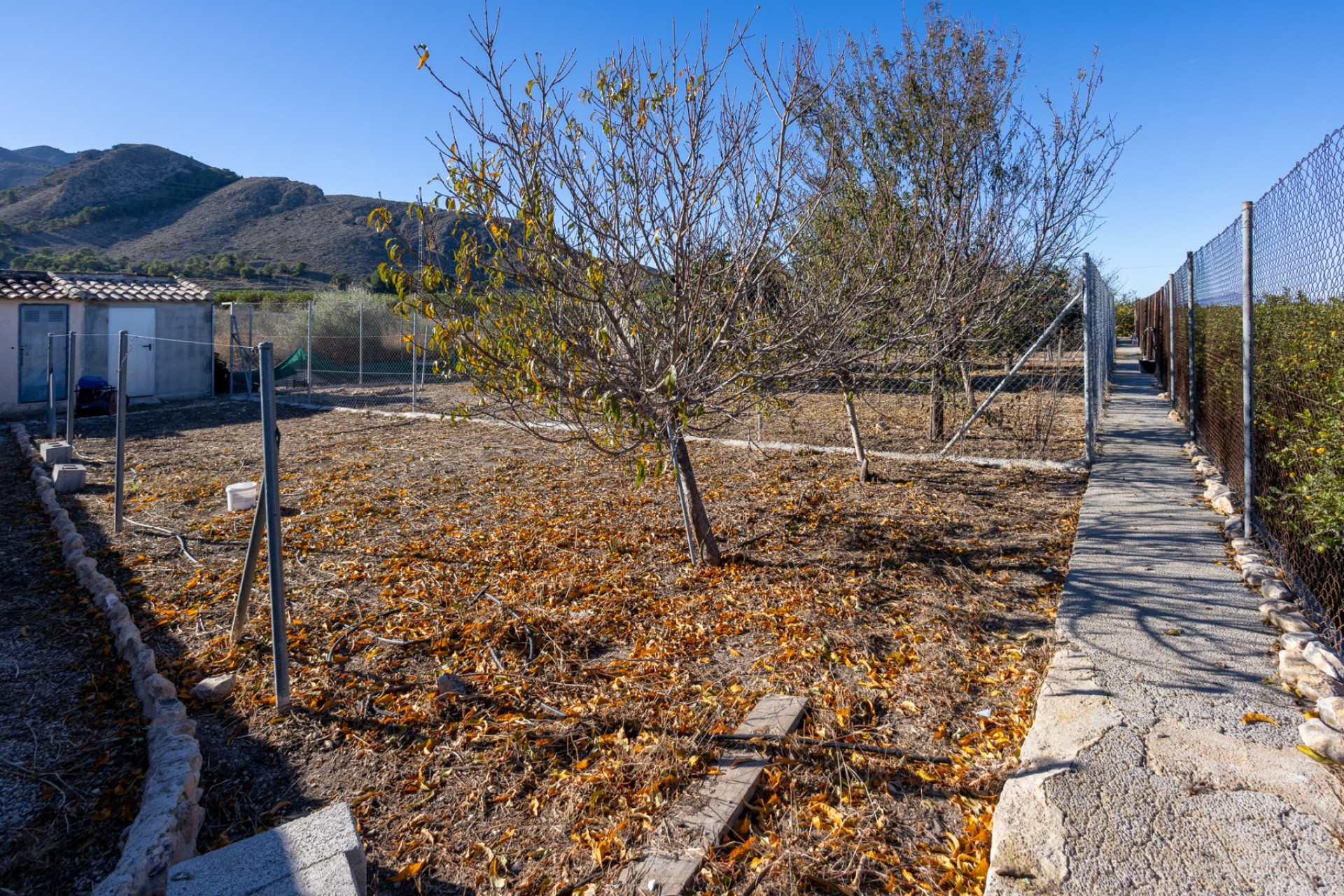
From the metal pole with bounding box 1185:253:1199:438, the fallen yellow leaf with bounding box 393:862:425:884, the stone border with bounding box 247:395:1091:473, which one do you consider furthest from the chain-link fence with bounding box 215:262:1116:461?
the fallen yellow leaf with bounding box 393:862:425:884

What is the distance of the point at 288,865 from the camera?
212 cm

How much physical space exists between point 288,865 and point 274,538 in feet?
5.23

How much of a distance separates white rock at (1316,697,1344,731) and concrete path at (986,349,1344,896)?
9cm

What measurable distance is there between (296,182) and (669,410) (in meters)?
66.3

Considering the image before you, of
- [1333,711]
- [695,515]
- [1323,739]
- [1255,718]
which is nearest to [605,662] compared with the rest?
[695,515]

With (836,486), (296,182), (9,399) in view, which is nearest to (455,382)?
(9,399)

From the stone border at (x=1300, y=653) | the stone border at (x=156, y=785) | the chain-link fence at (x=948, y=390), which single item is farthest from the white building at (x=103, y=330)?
the stone border at (x=1300, y=653)

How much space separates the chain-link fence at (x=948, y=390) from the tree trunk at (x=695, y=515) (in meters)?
0.43

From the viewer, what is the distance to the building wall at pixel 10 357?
47.9 ft

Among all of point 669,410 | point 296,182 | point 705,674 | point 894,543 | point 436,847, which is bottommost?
point 436,847

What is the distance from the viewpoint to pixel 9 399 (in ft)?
48.2

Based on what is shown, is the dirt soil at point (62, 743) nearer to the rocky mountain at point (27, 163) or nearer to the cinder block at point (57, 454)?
the cinder block at point (57, 454)

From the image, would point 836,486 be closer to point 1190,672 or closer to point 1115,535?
point 1115,535

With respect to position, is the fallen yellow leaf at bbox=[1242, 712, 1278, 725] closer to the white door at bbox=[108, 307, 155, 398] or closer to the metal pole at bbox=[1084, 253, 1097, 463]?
the metal pole at bbox=[1084, 253, 1097, 463]
